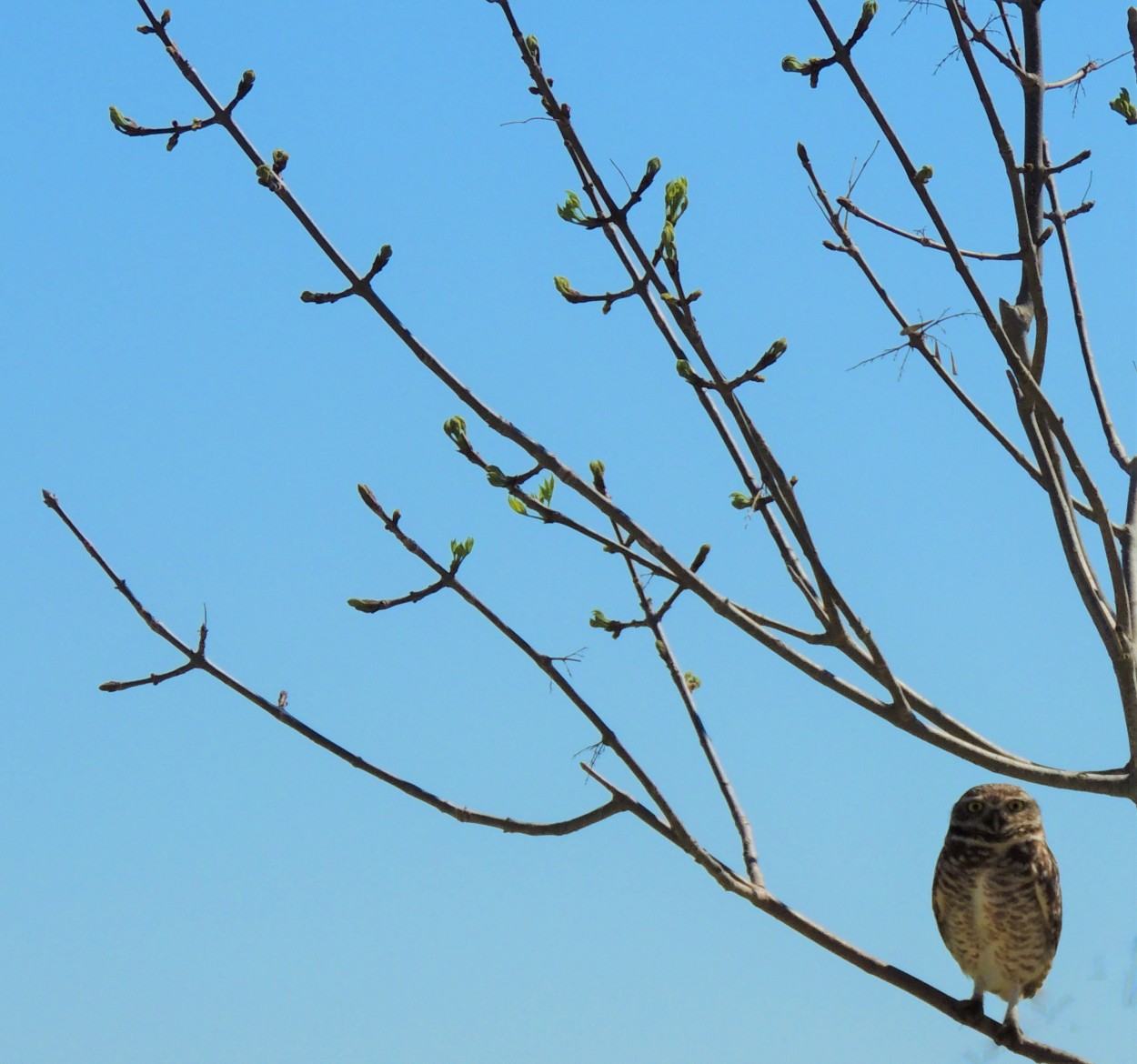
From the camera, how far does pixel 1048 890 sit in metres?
6.82

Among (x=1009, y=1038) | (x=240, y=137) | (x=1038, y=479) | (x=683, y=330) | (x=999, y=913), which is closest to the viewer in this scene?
(x=683, y=330)

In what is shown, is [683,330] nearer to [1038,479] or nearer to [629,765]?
[629,765]

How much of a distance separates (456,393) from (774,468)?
937mm

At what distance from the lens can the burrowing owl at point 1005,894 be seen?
6730 millimetres

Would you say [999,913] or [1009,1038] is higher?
[999,913]

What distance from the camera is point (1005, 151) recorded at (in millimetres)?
4258

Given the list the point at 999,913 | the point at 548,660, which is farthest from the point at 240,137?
the point at 999,913

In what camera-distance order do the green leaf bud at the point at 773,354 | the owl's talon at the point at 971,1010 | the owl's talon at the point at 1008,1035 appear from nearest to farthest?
the green leaf bud at the point at 773,354 < the owl's talon at the point at 971,1010 < the owl's talon at the point at 1008,1035

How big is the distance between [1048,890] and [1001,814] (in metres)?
0.47

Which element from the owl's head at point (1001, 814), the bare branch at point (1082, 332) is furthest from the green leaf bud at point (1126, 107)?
the owl's head at point (1001, 814)

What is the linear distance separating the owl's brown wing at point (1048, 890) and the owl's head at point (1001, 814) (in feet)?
0.39

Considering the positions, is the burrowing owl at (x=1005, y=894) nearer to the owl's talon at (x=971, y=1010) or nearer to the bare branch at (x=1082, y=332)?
the owl's talon at (x=971, y=1010)

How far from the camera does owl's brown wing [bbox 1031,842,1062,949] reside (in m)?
6.78

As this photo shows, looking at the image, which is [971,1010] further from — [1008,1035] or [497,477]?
[497,477]
